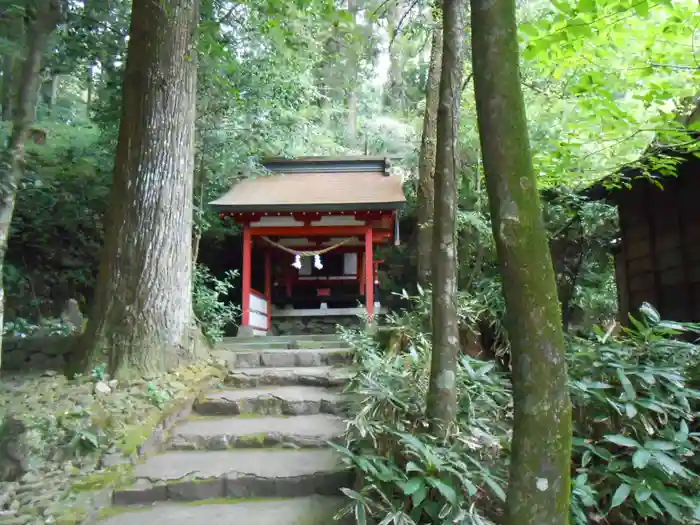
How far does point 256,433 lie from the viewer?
4191 millimetres

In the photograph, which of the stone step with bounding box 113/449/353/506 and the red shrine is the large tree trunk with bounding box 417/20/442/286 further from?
the stone step with bounding box 113/449/353/506

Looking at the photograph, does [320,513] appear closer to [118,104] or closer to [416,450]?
[416,450]

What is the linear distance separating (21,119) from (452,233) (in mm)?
3981

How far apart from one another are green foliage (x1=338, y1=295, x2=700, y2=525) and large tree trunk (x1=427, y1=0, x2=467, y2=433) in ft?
0.70

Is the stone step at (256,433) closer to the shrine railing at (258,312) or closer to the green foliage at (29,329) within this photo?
the green foliage at (29,329)

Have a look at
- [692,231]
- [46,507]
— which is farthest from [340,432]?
[692,231]

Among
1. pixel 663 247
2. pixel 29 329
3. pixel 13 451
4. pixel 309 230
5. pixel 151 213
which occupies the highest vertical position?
pixel 309 230

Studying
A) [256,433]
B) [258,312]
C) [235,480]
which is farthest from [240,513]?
[258,312]

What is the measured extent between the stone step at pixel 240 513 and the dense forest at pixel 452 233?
1.18ft

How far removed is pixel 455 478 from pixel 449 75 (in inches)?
96.1

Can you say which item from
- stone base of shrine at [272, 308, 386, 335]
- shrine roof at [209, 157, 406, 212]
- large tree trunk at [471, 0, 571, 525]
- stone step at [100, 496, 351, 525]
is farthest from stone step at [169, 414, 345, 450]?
stone base of shrine at [272, 308, 386, 335]

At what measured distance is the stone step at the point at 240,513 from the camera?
9.97 ft

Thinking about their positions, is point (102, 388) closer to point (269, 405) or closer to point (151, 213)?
point (269, 405)

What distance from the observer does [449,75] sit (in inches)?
126
